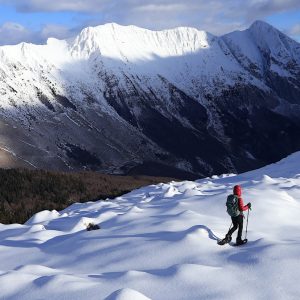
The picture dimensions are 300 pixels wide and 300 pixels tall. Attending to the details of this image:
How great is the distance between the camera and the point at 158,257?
17.7 m

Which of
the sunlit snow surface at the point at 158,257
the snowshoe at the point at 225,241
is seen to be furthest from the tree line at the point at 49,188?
the snowshoe at the point at 225,241

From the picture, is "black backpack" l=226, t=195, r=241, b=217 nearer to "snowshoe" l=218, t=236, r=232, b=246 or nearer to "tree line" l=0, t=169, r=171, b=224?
"snowshoe" l=218, t=236, r=232, b=246

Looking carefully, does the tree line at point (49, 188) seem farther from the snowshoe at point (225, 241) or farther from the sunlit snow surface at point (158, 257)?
the snowshoe at point (225, 241)

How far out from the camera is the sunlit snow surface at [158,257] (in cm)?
1376

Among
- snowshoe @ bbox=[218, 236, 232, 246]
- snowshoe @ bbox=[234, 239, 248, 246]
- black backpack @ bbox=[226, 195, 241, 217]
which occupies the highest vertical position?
black backpack @ bbox=[226, 195, 241, 217]

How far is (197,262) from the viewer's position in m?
16.8

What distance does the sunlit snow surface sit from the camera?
13.8 metres

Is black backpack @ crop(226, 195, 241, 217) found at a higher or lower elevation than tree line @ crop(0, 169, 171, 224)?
higher

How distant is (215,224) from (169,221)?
6.57 ft

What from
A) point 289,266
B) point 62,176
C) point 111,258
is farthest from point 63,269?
point 62,176

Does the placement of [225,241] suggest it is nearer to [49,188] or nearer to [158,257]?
[158,257]

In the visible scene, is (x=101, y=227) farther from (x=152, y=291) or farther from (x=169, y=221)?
(x=152, y=291)

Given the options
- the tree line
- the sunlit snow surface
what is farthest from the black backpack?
the tree line

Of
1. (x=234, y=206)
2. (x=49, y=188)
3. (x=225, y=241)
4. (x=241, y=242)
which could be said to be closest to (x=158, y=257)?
(x=225, y=241)
